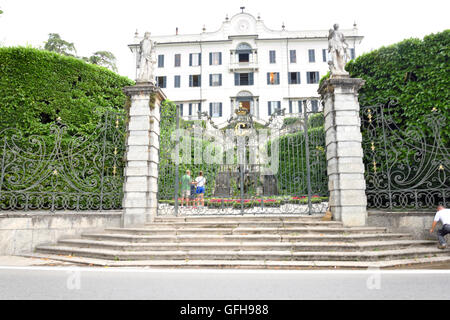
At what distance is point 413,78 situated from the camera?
900 cm

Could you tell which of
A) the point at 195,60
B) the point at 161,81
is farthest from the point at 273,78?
the point at 161,81

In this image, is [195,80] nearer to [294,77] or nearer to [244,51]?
[244,51]

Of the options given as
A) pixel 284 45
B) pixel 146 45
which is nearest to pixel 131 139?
pixel 146 45

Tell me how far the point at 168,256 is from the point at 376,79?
8738 mm

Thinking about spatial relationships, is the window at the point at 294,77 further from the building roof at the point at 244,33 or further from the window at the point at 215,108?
the window at the point at 215,108

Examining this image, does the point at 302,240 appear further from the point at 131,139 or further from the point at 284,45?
the point at 284,45

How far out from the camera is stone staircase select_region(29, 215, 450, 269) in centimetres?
604

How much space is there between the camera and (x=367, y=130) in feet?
29.0

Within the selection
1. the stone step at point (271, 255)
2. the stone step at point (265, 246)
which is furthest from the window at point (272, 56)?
the stone step at point (271, 255)

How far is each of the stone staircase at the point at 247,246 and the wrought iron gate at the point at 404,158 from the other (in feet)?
4.58

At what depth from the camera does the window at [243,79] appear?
1427 inches

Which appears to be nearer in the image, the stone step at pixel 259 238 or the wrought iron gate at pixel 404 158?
the stone step at pixel 259 238

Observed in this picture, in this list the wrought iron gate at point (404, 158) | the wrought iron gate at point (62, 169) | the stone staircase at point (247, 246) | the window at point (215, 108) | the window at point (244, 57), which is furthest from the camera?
the window at point (244, 57)

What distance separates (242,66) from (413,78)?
28.9m
